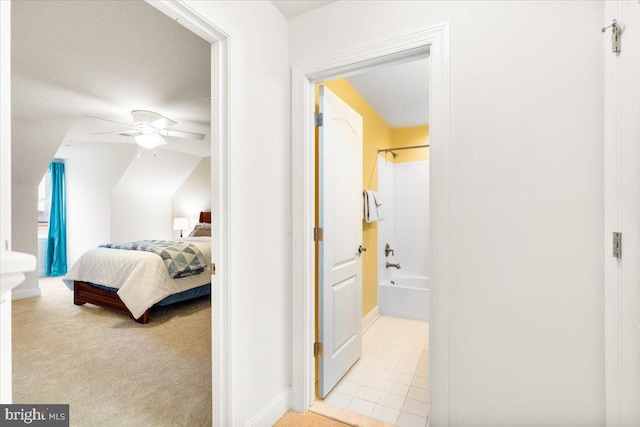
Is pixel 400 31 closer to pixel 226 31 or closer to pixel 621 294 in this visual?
pixel 226 31

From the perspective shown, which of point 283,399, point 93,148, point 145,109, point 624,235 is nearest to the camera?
point 624,235

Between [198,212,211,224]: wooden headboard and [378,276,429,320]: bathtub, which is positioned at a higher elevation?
[198,212,211,224]: wooden headboard

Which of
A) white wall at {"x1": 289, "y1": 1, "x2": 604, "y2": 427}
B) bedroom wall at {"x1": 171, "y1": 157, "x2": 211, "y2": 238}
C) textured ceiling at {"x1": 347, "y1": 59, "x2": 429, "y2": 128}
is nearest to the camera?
white wall at {"x1": 289, "y1": 1, "x2": 604, "y2": 427}

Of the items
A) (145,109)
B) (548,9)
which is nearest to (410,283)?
(548,9)

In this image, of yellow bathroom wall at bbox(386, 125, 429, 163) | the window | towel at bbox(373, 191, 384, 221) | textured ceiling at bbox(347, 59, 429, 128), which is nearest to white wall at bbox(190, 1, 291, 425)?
textured ceiling at bbox(347, 59, 429, 128)

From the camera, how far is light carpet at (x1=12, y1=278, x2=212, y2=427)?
1.90m

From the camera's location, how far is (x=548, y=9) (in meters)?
1.31

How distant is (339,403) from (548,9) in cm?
230

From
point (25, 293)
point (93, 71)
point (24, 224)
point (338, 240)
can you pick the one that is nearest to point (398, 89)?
point (338, 240)

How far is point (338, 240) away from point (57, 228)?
245 inches

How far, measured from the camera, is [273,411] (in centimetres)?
175

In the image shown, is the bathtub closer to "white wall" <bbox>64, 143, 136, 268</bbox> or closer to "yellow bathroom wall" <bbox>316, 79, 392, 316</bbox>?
"yellow bathroom wall" <bbox>316, 79, 392, 316</bbox>

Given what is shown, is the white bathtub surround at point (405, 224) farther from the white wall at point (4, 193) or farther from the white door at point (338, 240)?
the white wall at point (4, 193)

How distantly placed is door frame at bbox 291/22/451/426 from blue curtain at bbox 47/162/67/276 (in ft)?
20.0
